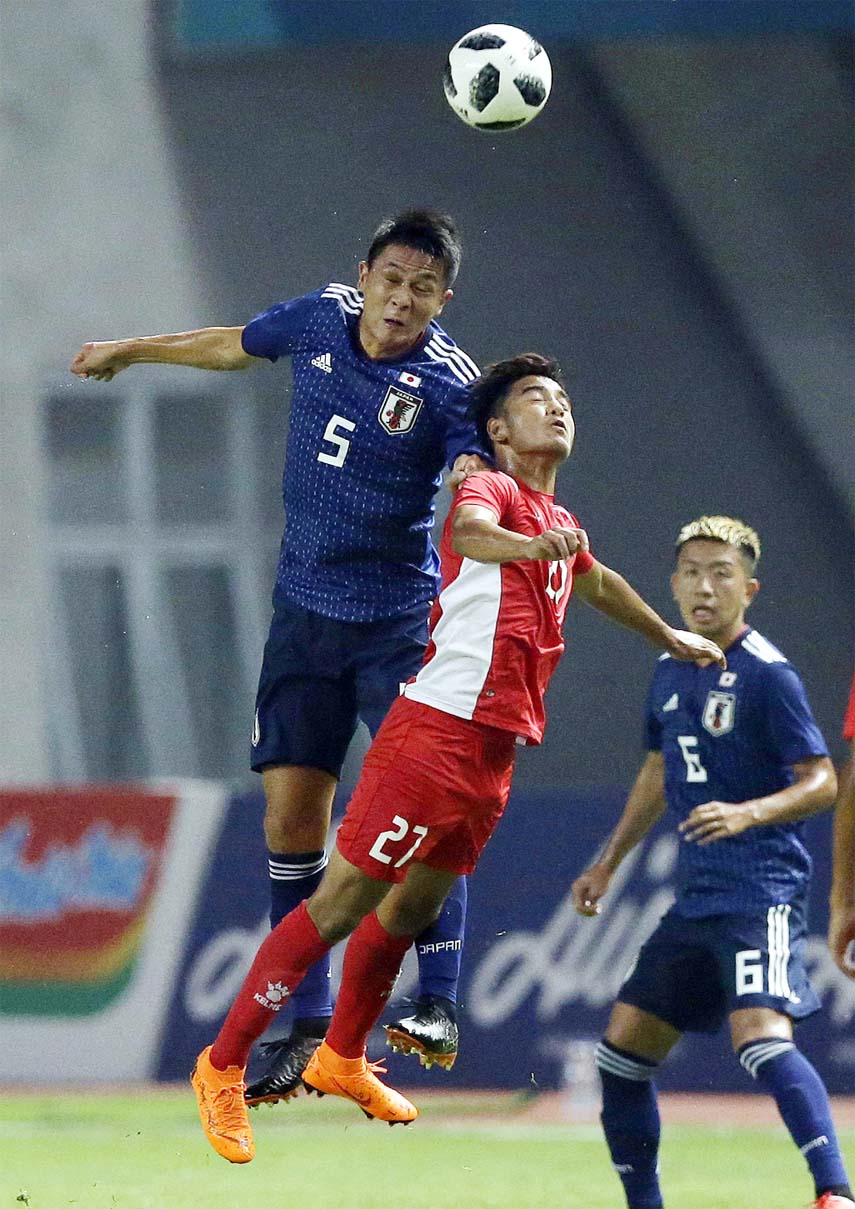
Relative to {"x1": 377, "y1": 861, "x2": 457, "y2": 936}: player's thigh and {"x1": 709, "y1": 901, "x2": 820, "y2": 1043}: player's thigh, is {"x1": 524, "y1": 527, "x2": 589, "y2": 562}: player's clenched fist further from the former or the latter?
{"x1": 709, "y1": 901, "x2": 820, "y2": 1043}: player's thigh

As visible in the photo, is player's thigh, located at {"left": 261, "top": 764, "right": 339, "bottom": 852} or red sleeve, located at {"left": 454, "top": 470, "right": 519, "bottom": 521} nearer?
red sleeve, located at {"left": 454, "top": 470, "right": 519, "bottom": 521}

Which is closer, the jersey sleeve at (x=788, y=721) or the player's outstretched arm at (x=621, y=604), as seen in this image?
the player's outstretched arm at (x=621, y=604)

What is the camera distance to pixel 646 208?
14820 mm

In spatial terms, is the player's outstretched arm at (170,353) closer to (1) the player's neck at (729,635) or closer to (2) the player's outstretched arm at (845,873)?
(1) the player's neck at (729,635)

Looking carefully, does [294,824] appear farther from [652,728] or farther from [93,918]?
[93,918]

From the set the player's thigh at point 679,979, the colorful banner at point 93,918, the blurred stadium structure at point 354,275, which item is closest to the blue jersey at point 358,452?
the player's thigh at point 679,979

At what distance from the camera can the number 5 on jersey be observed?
5035 millimetres

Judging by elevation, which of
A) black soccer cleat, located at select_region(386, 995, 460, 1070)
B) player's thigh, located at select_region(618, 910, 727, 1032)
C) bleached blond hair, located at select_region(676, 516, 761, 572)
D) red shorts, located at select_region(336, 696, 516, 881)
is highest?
bleached blond hair, located at select_region(676, 516, 761, 572)

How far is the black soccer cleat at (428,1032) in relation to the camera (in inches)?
190

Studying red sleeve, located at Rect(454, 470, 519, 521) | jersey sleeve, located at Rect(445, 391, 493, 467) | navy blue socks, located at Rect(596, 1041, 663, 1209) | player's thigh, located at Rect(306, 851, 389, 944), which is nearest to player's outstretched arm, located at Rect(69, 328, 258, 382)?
jersey sleeve, located at Rect(445, 391, 493, 467)

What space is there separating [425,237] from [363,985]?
6.10 feet

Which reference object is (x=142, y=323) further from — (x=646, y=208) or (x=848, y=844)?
(x=848, y=844)

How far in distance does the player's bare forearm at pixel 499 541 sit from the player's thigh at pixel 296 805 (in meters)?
0.94

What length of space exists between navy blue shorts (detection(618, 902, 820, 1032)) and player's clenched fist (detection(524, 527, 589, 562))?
194 cm
